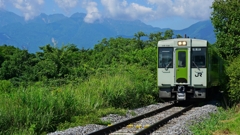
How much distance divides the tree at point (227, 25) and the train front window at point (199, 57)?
1184 centimetres

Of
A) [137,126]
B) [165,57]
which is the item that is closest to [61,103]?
[137,126]

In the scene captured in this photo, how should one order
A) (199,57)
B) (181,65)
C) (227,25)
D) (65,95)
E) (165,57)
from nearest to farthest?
(65,95), (199,57), (181,65), (165,57), (227,25)

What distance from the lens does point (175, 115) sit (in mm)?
12867

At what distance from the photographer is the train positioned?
51.4 feet

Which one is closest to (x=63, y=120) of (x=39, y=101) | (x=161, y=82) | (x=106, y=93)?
(x=39, y=101)

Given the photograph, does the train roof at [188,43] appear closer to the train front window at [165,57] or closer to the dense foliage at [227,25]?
the train front window at [165,57]

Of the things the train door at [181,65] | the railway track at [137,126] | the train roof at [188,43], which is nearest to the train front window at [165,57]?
the train roof at [188,43]

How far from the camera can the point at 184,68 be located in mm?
15938

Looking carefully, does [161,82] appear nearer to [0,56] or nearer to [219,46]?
[219,46]

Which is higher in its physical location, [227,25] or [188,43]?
[227,25]

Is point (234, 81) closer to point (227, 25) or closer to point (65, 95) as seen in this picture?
point (65, 95)

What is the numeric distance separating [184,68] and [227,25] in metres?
13.8

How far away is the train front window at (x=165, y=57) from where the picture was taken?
53.0ft

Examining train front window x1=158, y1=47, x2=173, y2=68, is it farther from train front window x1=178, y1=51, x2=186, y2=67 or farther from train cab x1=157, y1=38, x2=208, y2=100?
train front window x1=178, y1=51, x2=186, y2=67
